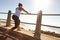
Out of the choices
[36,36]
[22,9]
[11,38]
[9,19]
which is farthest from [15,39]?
[9,19]

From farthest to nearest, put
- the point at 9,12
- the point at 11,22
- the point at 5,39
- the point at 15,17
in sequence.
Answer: the point at 11,22 → the point at 9,12 → the point at 15,17 → the point at 5,39

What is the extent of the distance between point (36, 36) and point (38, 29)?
32 centimetres

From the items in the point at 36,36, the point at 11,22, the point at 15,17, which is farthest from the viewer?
the point at 11,22

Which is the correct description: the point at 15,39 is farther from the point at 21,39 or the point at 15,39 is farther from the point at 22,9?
the point at 22,9

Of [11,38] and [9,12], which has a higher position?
[9,12]

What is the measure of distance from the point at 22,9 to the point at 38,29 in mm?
1588

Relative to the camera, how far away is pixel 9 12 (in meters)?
11.2

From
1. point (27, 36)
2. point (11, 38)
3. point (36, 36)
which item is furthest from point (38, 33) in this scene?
point (11, 38)

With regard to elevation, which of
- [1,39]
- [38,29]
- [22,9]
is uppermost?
[22,9]

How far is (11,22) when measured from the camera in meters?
12.0

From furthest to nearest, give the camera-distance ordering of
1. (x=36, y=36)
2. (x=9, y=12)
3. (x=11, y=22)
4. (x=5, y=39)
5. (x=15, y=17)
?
(x=11, y=22)
(x=9, y=12)
(x=15, y=17)
(x=5, y=39)
(x=36, y=36)

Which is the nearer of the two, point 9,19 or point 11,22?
point 9,19

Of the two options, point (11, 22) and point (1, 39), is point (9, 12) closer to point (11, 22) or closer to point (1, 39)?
point (11, 22)

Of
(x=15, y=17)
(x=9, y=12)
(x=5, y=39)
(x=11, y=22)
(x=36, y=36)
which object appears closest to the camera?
(x=36, y=36)
